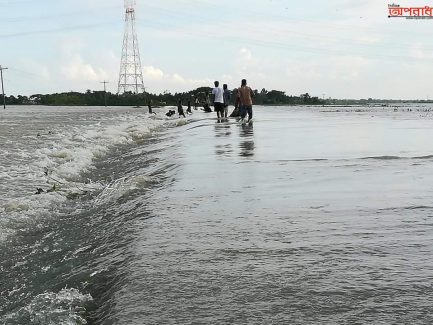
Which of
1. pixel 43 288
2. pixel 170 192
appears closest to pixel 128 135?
pixel 170 192

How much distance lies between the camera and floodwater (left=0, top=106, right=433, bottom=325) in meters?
2.86

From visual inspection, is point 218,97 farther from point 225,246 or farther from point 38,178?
point 225,246

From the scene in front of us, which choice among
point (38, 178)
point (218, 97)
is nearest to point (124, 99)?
point (218, 97)

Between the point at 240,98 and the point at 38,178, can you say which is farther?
the point at 240,98

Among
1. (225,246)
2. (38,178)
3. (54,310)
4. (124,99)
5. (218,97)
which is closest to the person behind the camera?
(54,310)

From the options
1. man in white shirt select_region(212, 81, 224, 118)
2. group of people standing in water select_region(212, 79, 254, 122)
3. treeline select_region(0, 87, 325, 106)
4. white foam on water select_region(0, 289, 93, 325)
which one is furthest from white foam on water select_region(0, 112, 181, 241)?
treeline select_region(0, 87, 325, 106)

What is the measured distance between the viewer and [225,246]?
13.0 feet

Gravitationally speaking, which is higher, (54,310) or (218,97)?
(218,97)

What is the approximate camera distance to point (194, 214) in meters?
5.09

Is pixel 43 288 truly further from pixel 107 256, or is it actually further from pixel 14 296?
pixel 107 256

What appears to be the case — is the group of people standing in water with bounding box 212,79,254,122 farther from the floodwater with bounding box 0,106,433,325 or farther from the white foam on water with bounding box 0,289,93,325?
the white foam on water with bounding box 0,289,93,325

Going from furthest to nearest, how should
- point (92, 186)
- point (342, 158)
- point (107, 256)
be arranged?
point (342, 158) < point (92, 186) < point (107, 256)

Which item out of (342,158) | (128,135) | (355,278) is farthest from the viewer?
(128,135)

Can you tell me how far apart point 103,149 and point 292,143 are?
539 cm
